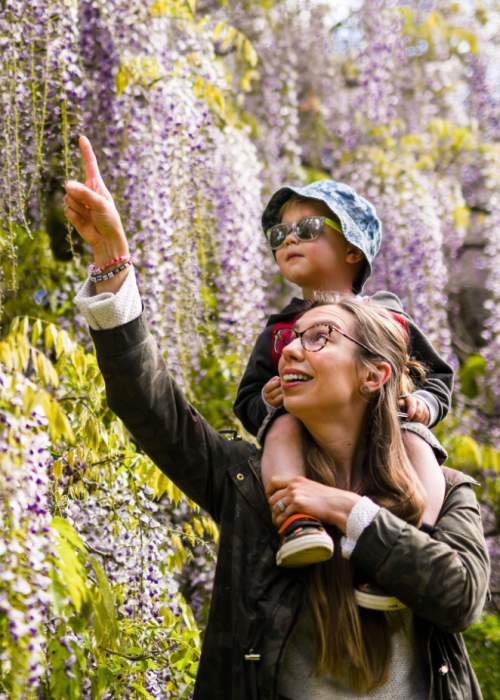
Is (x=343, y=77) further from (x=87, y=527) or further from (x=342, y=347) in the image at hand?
(x=342, y=347)

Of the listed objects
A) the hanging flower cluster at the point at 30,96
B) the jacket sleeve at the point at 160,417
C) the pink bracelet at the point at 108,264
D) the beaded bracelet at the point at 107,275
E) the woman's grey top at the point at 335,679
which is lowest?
the woman's grey top at the point at 335,679

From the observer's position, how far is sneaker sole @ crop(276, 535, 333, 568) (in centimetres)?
191

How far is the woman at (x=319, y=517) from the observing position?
1.94 meters

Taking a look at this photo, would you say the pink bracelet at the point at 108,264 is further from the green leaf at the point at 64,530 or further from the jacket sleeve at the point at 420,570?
the jacket sleeve at the point at 420,570

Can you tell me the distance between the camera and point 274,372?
2.65 metres

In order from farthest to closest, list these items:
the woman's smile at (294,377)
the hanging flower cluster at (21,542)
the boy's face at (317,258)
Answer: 1. the boy's face at (317,258)
2. the woman's smile at (294,377)
3. the hanging flower cluster at (21,542)

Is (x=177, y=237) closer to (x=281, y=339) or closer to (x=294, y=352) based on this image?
(x=281, y=339)

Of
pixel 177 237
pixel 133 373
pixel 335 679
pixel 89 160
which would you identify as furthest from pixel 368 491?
pixel 177 237

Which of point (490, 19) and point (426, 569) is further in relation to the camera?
point (490, 19)

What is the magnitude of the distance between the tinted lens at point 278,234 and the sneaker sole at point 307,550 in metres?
1.01

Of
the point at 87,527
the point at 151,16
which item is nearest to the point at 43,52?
the point at 151,16

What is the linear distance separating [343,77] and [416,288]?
2.11m

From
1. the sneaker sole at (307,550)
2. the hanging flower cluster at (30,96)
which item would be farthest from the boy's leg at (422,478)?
the hanging flower cluster at (30,96)

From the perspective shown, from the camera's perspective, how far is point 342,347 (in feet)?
7.09
